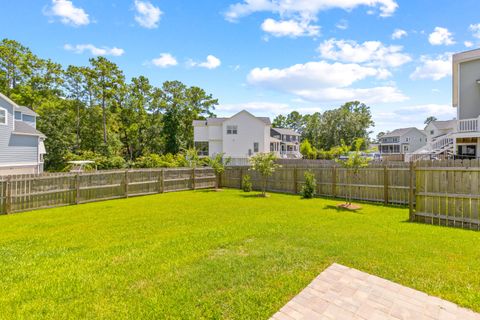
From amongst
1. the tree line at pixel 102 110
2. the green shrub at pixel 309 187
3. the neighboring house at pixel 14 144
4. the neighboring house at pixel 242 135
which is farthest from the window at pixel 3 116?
the neighboring house at pixel 242 135

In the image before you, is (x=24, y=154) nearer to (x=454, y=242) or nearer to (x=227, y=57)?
(x=227, y=57)

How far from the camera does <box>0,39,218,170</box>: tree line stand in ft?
100

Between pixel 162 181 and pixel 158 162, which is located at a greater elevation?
pixel 158 162

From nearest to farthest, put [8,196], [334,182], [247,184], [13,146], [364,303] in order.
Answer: [364,303], [8,196], [334,182], [247,184], [13,146]

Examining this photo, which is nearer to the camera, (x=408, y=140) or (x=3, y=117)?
(x=3, y=117)

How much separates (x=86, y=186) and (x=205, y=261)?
33.8ft

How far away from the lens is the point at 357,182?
12180 mm

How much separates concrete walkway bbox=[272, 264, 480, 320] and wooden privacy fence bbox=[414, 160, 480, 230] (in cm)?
490

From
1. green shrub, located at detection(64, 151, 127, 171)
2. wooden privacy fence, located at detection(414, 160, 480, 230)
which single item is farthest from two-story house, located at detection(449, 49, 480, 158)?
green shrub, located at detection(64, 151, 127, 171)

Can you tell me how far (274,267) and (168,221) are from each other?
470cm

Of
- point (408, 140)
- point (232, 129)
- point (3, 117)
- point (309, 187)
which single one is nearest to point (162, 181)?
point (309, 187)

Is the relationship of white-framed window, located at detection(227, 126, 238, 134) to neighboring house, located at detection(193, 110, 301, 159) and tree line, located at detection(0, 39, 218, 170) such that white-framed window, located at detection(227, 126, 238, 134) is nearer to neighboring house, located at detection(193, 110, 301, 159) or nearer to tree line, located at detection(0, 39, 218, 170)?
neighboring house, located at detection(193, 110, 301, 159)

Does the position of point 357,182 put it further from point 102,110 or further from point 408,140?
point 408,140

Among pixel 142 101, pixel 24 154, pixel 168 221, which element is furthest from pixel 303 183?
pixel 142 101
